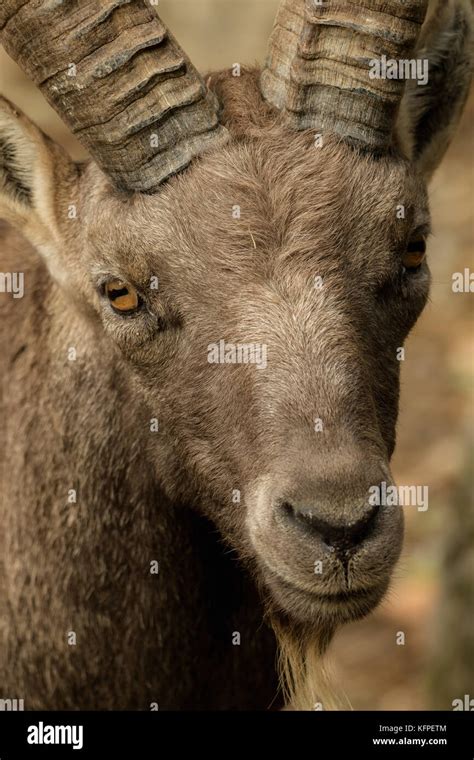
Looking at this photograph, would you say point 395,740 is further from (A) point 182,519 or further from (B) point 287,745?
(A) point 182,519

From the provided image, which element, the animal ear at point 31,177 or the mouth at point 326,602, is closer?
the mouth at point 326,602

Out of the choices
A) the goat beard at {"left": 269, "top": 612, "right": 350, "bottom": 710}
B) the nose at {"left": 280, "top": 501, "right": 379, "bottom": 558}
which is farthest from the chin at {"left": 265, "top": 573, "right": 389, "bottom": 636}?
the nose at {"left": 280, "top": 501, "right": 379, "bottom": 558}

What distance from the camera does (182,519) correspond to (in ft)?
21.6

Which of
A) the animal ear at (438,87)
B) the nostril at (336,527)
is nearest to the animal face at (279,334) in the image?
the nostril at (336,527)

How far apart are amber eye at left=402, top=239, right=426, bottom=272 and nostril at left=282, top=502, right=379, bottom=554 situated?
163 centimetres

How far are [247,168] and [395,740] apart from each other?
3.77 metres

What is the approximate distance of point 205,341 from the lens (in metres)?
5.77

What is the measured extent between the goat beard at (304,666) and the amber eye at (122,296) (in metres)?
1.82

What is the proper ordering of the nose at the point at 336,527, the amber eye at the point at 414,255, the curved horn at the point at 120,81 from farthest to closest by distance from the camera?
the amber eye at the point at 414,255 → the curved horn at the point at 120,81 → the nose at the point at 336,527

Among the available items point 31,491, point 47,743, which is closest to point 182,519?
point 31,491

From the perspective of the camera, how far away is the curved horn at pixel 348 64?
6020mm

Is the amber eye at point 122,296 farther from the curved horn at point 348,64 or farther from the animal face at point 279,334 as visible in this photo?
the curved horn at point 348,64

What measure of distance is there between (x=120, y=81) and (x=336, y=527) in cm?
269

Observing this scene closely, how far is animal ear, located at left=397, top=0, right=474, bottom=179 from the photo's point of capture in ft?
23.0
